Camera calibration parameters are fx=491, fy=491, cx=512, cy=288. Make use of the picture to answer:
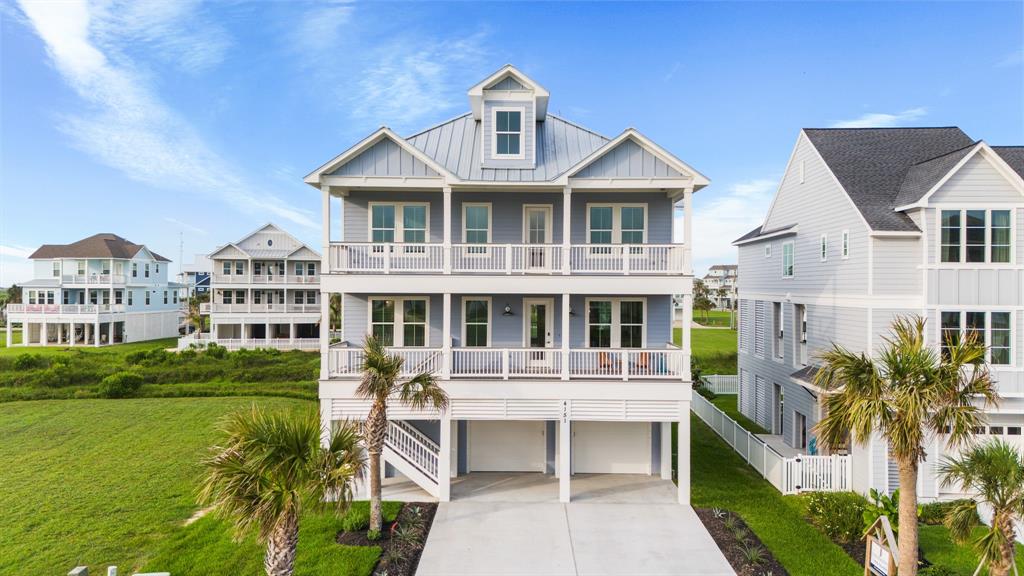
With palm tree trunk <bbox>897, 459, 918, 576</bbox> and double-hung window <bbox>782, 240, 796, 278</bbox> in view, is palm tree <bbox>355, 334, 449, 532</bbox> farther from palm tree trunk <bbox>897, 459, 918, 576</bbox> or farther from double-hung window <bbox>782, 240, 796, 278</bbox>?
double-hung window <bbox>782, 240, 796, 278</bbox>

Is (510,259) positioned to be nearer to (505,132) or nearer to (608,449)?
(505,132)

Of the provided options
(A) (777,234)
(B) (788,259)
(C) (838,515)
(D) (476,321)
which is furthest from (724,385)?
(D) (476,321)

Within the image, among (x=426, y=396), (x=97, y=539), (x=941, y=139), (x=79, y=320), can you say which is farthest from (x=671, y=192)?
(x=79, y=320)

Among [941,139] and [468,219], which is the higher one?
[941,139]

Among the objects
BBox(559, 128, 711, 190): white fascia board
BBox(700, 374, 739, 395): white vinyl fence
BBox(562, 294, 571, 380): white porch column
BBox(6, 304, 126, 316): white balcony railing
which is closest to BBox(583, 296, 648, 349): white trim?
BBox(562, 294, 571, 380): white porch column

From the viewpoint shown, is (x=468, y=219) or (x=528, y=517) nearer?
(x=528, y=517)

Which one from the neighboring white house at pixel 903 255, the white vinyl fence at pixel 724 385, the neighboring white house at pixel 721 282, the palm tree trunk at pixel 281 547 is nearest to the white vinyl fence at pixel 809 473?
the neighboring white house at pixel 903 255

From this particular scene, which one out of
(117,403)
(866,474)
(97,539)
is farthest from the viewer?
(117,403)

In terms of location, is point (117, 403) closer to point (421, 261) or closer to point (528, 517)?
point (421, 261)
